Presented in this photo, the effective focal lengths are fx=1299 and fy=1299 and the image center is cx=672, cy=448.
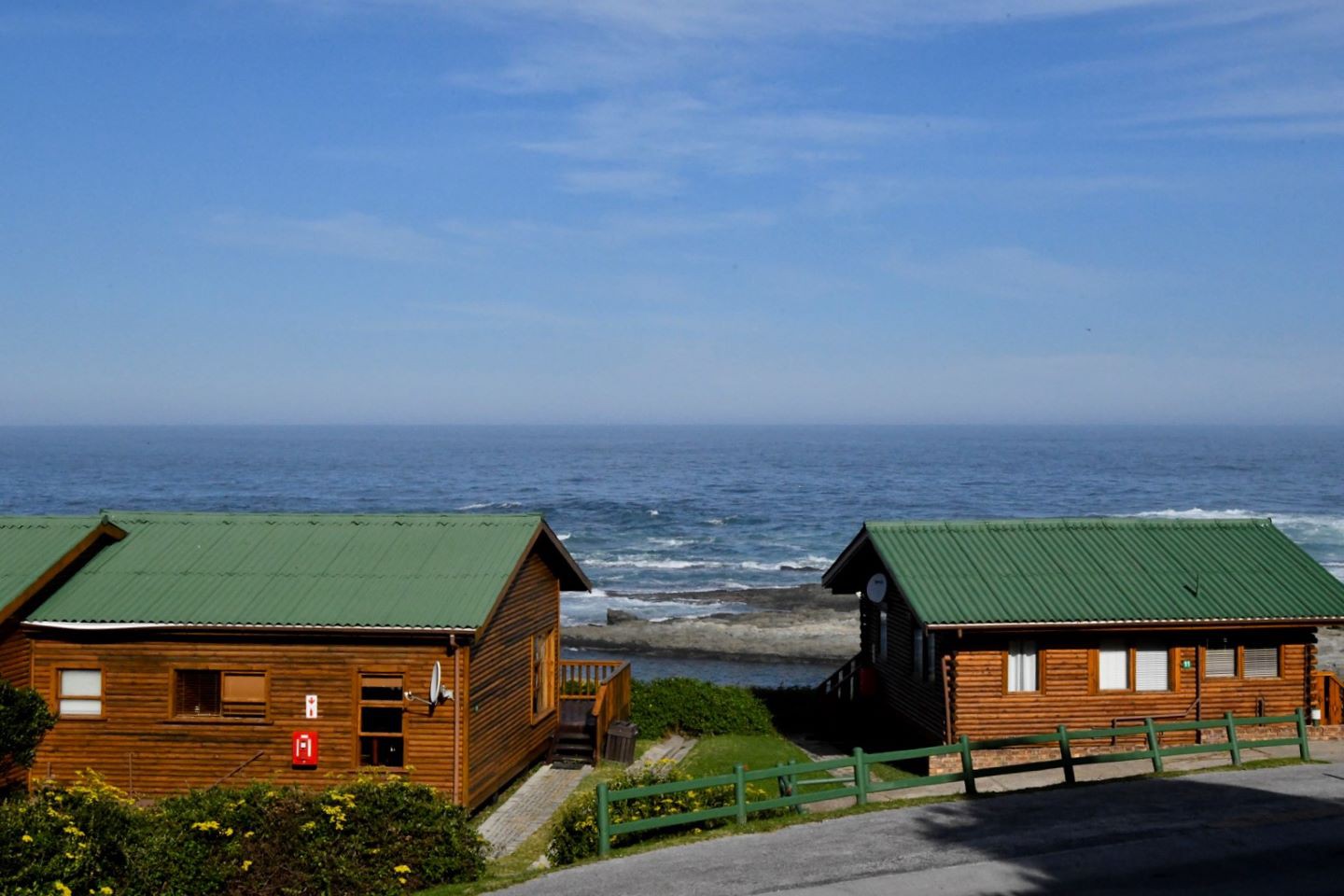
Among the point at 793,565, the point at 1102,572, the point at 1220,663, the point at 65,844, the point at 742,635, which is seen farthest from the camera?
the point at 793,565

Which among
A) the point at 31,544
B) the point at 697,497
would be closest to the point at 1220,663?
the point at 31,544

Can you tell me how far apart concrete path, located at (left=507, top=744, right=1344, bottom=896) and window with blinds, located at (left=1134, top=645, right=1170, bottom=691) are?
19.0 ft

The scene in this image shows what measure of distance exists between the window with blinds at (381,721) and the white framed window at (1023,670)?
12.2 meters

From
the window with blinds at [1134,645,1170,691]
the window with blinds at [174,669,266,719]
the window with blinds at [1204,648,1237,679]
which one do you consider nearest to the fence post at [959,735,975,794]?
the window with blinds at [1134,645,1170,691]

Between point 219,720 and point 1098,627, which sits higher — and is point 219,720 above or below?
below

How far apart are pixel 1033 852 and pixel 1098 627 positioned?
972cm

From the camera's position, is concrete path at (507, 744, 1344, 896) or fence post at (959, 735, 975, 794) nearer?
concrete path at (507, 744, 1344, 896)

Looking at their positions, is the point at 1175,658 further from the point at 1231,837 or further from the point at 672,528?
the point at 672,528

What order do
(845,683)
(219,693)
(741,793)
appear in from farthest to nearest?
1. (845,683)
2. (219,693)
3. (741,793)

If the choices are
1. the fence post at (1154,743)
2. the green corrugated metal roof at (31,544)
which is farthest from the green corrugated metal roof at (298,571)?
the fence post at (1154,743)

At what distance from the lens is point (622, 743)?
93.7 feet

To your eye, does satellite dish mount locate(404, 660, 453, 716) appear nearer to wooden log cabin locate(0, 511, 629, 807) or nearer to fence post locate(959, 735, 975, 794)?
wooden log cabin locate(0, 511, 629, 807)

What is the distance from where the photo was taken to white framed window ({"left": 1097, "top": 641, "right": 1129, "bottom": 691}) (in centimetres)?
2672

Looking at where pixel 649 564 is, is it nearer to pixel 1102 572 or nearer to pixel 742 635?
pixel 742 635
